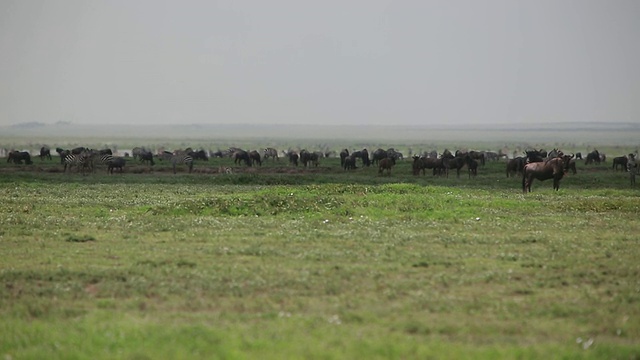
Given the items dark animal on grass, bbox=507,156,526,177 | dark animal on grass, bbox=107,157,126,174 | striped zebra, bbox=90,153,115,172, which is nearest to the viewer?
dark animal on grass, bbox=507,156,526,177

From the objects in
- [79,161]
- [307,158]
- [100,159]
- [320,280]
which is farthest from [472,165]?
[320,280]

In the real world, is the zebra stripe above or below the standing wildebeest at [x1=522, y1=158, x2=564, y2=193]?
below

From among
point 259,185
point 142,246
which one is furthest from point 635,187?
point 142,246

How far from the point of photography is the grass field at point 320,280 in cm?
1179

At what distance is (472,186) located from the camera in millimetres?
47312

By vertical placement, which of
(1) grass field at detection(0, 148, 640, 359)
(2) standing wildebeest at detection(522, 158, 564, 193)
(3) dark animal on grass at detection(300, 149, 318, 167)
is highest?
(2) standing wildebeest at detection(522, 158, 564, 193)

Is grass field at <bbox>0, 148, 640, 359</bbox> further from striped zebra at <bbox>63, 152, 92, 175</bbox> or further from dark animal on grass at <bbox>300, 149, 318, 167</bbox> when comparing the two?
dark animal on grass at <bbox>300, 149, 318, 167</bbox>

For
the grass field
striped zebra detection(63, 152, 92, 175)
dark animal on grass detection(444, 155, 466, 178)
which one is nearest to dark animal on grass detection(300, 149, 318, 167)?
dark animal on grass detection(444, 155, 466, 178)

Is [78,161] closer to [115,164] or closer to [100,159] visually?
[100,159]

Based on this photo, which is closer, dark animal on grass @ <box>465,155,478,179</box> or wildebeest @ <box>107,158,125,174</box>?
dark animal on grass @ <box>465,155,478,179</box>

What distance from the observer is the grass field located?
1179cm

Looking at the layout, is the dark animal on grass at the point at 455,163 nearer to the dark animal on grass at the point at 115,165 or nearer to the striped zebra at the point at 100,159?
the dark animal on grass at the point at 115,165

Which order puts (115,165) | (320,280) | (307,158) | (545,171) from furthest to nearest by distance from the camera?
1. (307,158)
2. (115,165)
3. (545,171)
4. (320,280)

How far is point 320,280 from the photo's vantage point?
1598 centimetres
